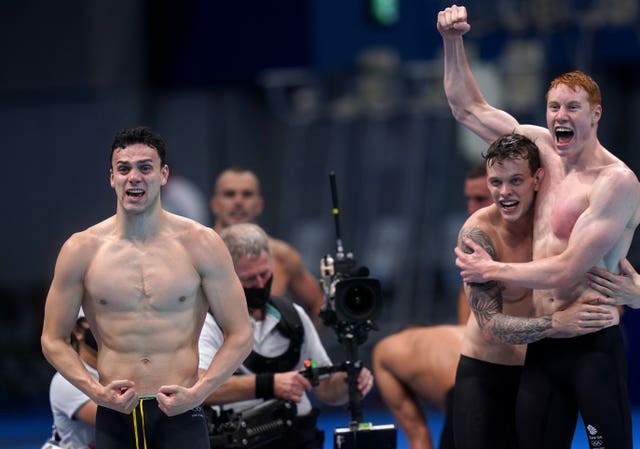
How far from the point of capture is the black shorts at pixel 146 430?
16.6ft

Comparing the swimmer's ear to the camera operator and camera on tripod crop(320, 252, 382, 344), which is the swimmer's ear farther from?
the camera operator

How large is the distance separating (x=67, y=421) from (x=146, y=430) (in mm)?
1236

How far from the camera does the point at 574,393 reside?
17.7ft

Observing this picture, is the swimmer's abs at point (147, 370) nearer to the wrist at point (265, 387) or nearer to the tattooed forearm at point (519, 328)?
the wrist at point (265, 387)

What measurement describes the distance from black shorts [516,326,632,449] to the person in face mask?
6.80 ft

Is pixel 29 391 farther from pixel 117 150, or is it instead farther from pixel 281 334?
pixel 117 150

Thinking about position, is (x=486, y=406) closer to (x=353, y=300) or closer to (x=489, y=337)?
(x=489, y=337)

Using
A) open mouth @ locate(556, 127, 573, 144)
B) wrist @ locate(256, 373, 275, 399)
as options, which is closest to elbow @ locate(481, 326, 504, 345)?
open mouth @ locate(556, 127, 573, 144)

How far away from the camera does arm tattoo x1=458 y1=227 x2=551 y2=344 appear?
5.38 m

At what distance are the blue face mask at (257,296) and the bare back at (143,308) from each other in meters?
1.08

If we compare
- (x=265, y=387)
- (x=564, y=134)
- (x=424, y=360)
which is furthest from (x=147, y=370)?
(x=424, y=360)

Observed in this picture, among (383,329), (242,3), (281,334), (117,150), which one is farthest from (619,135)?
(117,150)

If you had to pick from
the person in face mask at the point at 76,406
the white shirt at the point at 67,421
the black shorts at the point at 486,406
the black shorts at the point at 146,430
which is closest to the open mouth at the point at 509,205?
the black shorts at the point at 486,406

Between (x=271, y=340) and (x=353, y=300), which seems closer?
(x=353, y=300)
